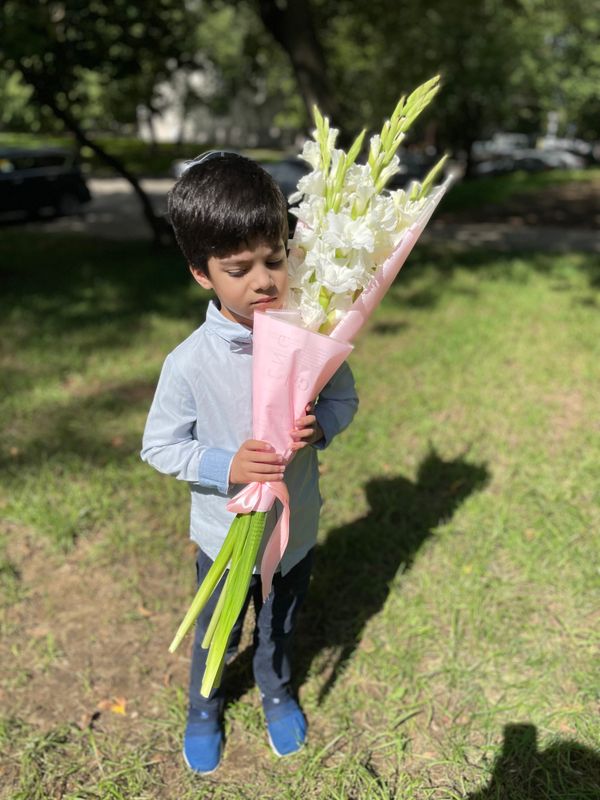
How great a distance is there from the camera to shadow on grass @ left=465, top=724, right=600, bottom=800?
2.04 metres

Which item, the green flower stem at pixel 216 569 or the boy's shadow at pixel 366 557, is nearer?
the green flower stem at pixel 216 569

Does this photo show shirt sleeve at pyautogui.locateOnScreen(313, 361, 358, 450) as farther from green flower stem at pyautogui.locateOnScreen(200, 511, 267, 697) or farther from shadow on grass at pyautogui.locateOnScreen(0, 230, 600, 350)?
shadow on grass at pyautogui.locateOnScreen(0, 230, 600, 350)

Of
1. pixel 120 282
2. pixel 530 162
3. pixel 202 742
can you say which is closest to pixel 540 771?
pixel 202 742

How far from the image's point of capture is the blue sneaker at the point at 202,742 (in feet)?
7.11

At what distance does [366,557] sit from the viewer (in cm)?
309

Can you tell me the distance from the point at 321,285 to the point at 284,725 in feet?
4.79

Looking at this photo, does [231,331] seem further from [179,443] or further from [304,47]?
[304,47]

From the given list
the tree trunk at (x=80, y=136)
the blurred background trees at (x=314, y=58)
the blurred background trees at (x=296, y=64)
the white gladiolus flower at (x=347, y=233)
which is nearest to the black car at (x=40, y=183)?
the blurred background trees at (x=296, y=64)

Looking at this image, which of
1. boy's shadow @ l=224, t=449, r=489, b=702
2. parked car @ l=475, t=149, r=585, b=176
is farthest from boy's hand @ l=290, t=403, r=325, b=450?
parked car @ l=475, t=149, r=585, b=176

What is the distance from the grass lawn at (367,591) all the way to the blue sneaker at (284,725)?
0.04 m

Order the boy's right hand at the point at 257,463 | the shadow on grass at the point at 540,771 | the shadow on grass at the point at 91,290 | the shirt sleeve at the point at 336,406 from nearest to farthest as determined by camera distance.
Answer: the boy's right hand at the point at 257,463 → the shirt sleeve at the point at 336,406 → the shadow on grass at the point at 540,771 → the shadow on grass at the point at 91,290

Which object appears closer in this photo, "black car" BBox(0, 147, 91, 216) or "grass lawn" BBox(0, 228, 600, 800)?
"grass lawn" BBox(0, 228, 600, 800)

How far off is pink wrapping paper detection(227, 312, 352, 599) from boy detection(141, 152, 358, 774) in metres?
0.04

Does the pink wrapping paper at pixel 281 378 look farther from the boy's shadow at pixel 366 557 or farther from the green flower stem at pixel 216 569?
the boy's shadow at pixel 366 557
